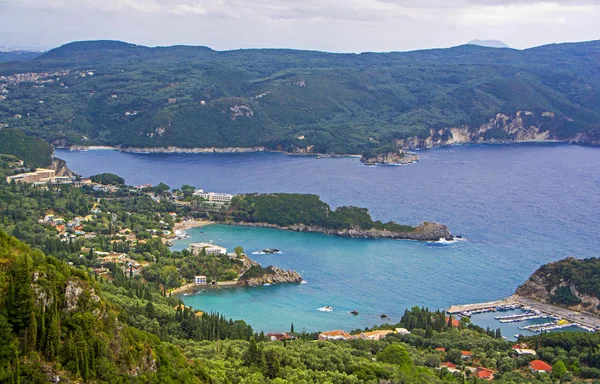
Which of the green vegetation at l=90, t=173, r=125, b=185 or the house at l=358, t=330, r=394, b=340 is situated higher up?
the green vegetation at l=90, t=173, r=125, b=185

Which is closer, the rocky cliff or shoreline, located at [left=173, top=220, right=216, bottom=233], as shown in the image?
the rocky cliff

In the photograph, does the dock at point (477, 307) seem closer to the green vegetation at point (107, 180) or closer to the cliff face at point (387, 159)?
the green vegetation at point (107, 180)

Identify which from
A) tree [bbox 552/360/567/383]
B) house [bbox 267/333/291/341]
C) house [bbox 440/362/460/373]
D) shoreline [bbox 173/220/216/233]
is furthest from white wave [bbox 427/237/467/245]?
tree [bbox 552/360/567/383]

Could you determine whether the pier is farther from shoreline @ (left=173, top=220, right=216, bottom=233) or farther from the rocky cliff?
shoreline @ (left=173, top=220, right=216, bottom=233)

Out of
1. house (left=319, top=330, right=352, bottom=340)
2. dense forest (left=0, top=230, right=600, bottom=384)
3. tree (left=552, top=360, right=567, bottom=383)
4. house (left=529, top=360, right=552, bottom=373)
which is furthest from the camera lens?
house (left=319, top=330, right=352, bottom=340)

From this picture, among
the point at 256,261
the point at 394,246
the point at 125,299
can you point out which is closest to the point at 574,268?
the point at 394,246

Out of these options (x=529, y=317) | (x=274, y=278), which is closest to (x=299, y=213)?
(x=274, y=278)

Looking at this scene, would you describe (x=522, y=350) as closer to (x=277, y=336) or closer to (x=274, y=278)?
(x=277, y=336)

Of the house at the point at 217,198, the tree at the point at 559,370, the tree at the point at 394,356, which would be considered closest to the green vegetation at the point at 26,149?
the house at the point at 217,198

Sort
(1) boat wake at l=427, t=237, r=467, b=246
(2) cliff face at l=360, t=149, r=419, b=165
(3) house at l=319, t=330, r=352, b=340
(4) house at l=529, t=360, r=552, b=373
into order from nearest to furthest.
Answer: (4) house at l=529, t=360, r=552, b=373 < (3) house at l=319, t=330, r=352, b=340 < (1) boat wake at l=427, t=237, r=467, b=246 < (2) cliff face at l=360, t=149, r=419, b=165
